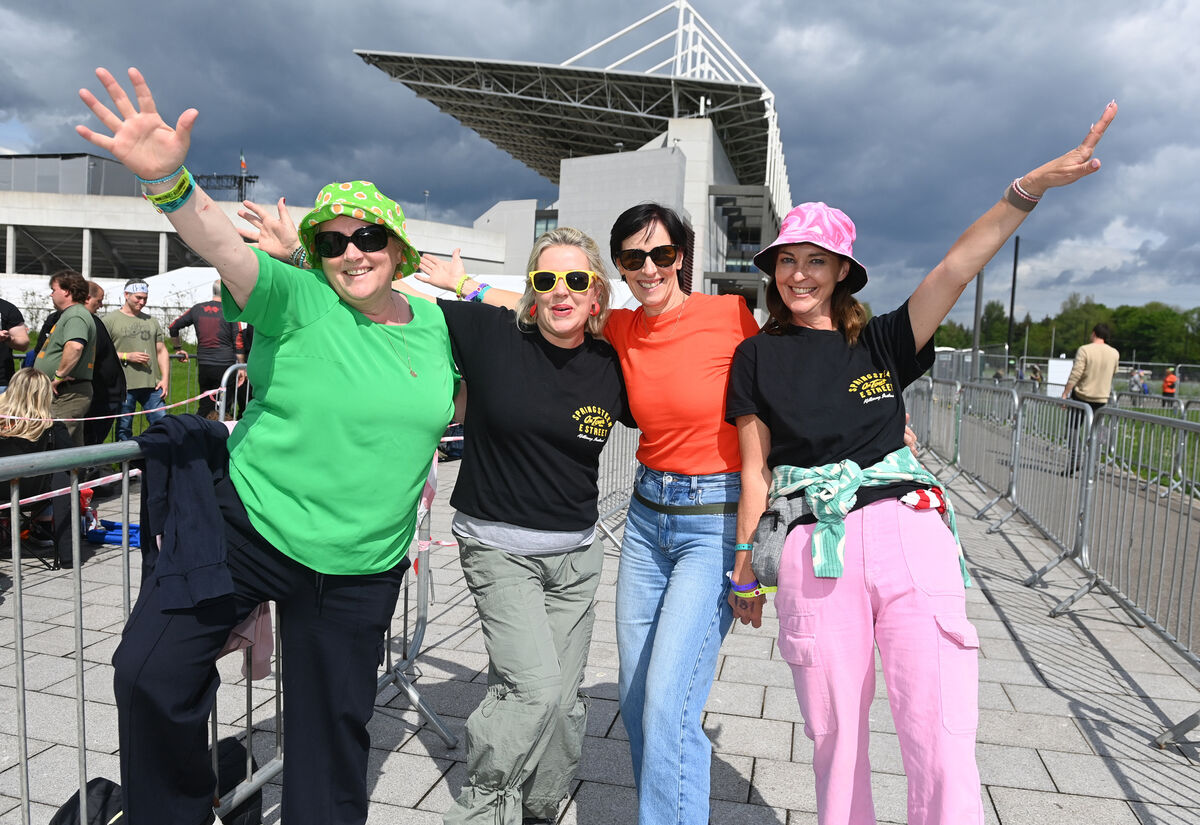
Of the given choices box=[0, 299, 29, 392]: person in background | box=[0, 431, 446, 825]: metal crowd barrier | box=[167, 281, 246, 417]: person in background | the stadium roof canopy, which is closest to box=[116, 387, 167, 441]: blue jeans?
box=[167, 281, 246, 417]: person in background

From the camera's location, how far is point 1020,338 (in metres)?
88.9

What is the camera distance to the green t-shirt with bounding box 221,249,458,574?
2.22m

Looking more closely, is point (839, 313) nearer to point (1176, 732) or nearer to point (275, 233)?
point (275, 233)

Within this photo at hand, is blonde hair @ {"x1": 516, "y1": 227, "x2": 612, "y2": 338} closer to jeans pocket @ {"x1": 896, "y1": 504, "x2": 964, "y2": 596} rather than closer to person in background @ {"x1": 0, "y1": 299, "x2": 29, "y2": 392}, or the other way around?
jeans pocket @ {"x1": 896, "y1": 504, "x2": 964, "y2": 596}

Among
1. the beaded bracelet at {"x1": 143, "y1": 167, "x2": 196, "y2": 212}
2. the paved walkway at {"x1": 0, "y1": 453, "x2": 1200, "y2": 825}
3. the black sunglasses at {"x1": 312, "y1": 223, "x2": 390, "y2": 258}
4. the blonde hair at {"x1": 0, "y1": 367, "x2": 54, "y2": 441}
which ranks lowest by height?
the paved walkway at {"x1": 0, "y1": 453, "x2": 1200, "y2": 825}

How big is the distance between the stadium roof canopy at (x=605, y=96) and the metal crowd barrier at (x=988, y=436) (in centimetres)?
4311

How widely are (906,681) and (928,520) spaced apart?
45cm

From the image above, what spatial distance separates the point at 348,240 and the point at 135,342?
8.01m

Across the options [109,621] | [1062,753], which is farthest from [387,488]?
[109,621]

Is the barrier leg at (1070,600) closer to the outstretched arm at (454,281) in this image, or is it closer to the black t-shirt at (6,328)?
the outstretched arm at (454,281)

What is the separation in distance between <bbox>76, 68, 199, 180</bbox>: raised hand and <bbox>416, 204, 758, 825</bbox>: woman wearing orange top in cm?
128

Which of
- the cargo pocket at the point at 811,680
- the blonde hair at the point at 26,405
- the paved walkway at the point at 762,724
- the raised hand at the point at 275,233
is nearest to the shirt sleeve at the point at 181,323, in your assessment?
the blonde hair at the point at 26,405

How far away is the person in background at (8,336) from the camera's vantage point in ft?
26.0

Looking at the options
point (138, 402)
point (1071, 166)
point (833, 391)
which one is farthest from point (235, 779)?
point (138, 402)
